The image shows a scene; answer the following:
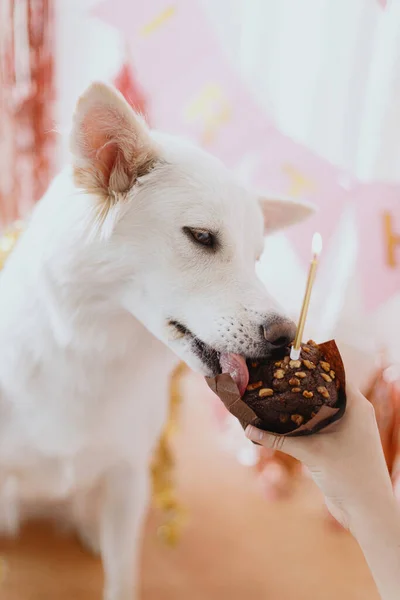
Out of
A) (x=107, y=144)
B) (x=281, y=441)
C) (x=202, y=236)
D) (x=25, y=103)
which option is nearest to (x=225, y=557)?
(x=281, y=441)

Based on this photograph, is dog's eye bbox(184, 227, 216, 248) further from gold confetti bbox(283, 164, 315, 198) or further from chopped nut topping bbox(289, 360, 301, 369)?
gold confetti bbox(283, 164, 315, 198)

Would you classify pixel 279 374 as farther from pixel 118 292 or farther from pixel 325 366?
pixel 118 292

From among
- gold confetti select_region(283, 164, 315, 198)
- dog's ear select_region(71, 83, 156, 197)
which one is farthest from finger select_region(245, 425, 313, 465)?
gold confetti select_region(283, 164, 315, 198)

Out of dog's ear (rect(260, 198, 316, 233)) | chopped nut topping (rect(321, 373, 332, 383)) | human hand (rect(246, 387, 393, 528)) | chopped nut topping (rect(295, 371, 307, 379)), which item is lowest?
human hand (rect(246, 387, 393, 528))

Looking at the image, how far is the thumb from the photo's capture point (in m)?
0.70

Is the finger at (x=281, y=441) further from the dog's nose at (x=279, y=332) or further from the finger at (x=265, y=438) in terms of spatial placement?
the dog's nose at (x=279, y=332)

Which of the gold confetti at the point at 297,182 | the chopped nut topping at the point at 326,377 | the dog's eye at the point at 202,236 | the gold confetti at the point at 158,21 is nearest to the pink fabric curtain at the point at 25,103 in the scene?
the gold confetti at the point at 158,21

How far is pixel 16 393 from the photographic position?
99cm

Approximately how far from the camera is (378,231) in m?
1.44

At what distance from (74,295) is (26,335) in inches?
6.3

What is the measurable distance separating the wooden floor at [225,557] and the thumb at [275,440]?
2.50 feet

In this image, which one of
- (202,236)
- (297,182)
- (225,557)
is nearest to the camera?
(202,236)

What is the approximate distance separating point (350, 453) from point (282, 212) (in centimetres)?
48

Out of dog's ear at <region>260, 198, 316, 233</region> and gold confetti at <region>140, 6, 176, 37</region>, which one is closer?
dog's ear at <region>260, 198, 316, 233</region>
